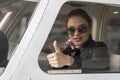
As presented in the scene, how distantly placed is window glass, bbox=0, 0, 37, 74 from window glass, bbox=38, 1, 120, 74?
0.65 feet

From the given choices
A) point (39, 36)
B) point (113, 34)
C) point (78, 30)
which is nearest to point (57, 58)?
point (39, 36)

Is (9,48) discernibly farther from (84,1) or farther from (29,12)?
(84,1)

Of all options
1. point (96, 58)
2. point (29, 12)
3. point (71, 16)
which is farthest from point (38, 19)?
point (96, 58)

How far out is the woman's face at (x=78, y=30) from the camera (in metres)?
3.47

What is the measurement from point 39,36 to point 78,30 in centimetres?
36

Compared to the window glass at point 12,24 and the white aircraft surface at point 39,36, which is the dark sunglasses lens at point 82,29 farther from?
the window glass at point 12,24

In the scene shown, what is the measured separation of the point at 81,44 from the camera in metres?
3.53

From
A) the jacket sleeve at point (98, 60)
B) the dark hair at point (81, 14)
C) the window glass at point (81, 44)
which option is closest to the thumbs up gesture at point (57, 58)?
the window glass at point (81, 44)

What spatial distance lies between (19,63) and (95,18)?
762 mm

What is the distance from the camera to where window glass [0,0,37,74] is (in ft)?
10.9

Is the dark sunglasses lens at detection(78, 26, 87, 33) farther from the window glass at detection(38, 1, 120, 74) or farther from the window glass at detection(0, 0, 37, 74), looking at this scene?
the window glass at detection(0, 0, 37, 74)

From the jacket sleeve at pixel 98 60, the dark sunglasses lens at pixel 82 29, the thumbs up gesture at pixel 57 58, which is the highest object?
the dark sunglasses lens at pixel 82 29

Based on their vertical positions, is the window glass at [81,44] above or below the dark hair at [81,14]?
below

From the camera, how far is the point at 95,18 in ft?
12.0
